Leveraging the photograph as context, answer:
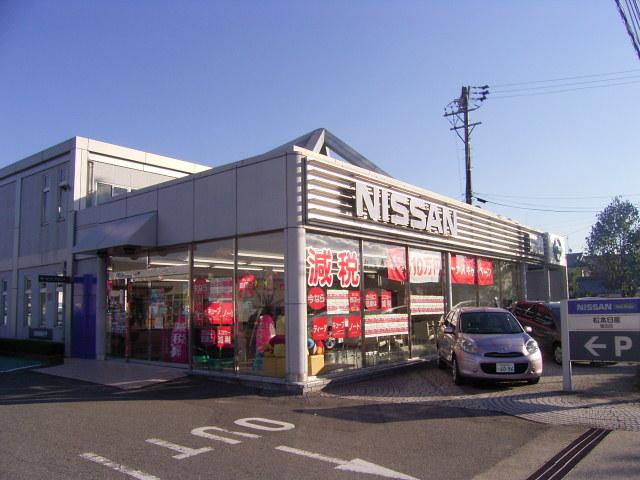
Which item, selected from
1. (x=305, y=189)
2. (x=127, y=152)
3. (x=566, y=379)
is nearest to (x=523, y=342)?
(x=566, y=379)

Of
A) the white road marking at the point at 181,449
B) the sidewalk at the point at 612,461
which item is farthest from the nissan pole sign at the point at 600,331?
the white road marking at the point at 181,449

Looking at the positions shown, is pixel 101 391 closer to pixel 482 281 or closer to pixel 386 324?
pixel 386 324

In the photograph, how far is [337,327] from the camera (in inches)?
479

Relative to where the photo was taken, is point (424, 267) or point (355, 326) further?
point (424, 267)

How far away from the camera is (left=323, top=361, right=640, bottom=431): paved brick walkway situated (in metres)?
8.36

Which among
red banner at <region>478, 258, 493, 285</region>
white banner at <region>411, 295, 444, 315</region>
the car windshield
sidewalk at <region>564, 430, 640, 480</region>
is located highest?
red banner at <region>478, 258, 493, 285</region>

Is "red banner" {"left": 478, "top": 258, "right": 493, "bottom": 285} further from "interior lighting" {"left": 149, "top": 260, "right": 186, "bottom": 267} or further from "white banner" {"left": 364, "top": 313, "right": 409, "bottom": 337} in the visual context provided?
"interior lighting" {"left": 149, "top": 260, "right": 186, "bottom": 267}

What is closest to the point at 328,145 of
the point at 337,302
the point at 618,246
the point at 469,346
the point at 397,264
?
the point at 397,264

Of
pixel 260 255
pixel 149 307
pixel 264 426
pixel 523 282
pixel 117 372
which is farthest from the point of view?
pixel 523 282

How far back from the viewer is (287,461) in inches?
243

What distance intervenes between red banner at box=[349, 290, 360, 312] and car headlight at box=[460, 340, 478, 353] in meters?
2.53

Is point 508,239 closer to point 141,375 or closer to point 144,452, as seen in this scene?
point 141,375

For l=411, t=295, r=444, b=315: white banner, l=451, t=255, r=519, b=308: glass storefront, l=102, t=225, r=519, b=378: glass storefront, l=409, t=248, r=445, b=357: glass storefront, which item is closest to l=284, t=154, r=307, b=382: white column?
l=102, t=225, r=519, b=378: glass storefront

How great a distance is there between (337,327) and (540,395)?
4.28m
